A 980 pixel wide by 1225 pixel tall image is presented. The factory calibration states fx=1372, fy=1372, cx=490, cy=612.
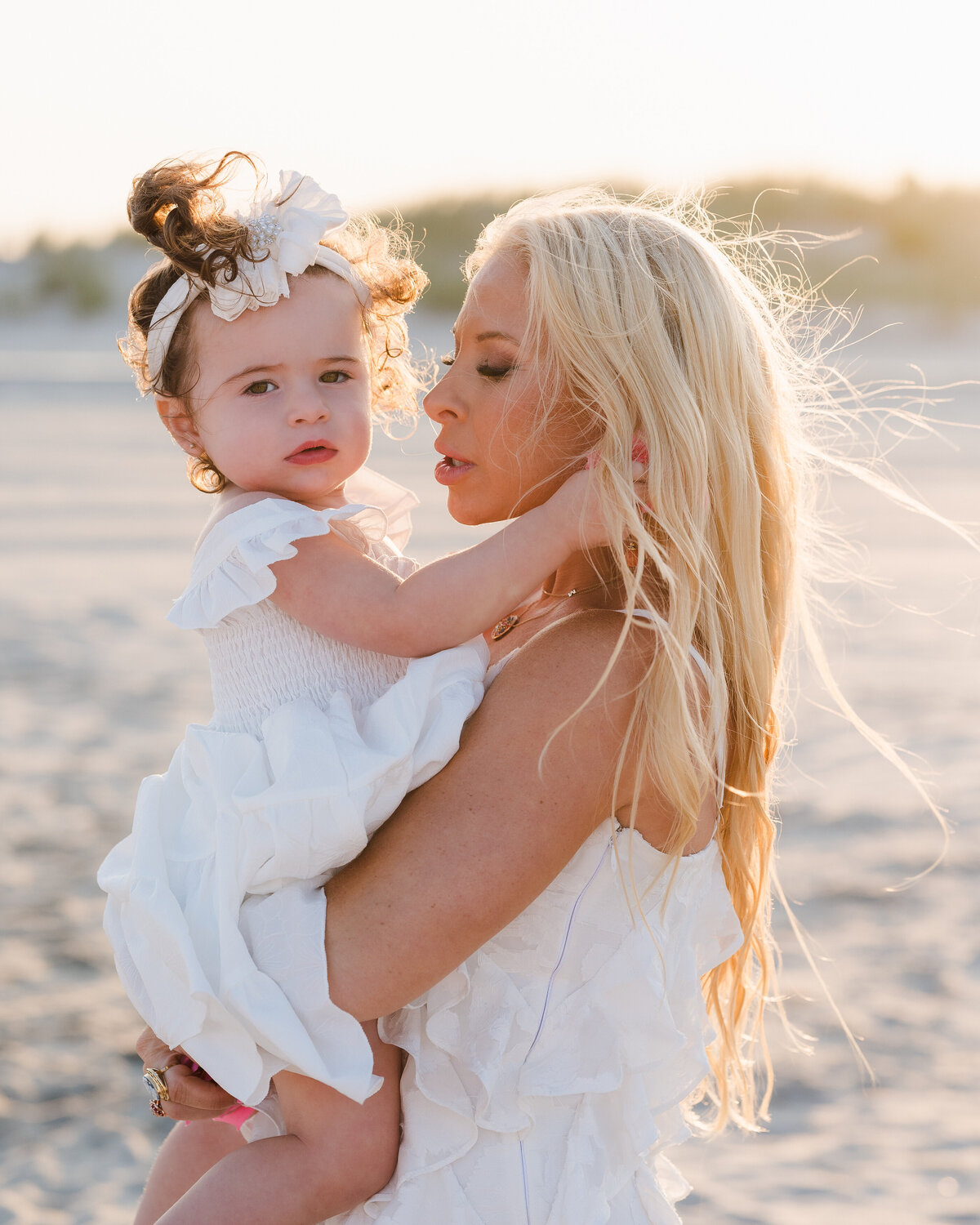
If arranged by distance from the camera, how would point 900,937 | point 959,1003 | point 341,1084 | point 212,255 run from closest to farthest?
point 341,1084 → point 212,255 → point 959,1003 → point 900,937

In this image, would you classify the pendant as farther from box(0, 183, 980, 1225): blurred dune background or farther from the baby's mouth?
box(0, 183, 980, 1225): blurred dune background

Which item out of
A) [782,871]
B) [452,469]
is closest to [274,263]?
[452,469]

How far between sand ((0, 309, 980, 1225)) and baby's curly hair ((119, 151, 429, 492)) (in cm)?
97

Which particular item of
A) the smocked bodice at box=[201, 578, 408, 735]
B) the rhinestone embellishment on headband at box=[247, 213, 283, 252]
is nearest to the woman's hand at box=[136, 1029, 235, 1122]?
the smocked bodice at box=[201, 578, 408, 735]

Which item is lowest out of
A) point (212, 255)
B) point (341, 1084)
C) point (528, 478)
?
point (341, 1084)

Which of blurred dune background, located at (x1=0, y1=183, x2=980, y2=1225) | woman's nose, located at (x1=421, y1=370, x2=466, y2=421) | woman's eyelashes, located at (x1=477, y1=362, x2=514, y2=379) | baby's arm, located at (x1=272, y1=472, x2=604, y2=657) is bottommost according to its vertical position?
blurred dune background, located at (x1=0, y1=183, x2=980, y2=1225)

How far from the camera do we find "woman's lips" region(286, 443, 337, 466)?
6.94ft

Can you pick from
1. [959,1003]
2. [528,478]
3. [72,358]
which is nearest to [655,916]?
[528,478]

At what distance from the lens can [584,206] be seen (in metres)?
2.16

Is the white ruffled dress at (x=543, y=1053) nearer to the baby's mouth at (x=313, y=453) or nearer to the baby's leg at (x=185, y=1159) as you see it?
the baby's leg at (x=185, y=1159)

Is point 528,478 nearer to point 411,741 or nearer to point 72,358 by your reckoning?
point 411,741

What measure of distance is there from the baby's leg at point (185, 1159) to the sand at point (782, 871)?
4.46 ft

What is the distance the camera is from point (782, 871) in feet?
17.2

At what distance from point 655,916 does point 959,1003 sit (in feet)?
9.52
